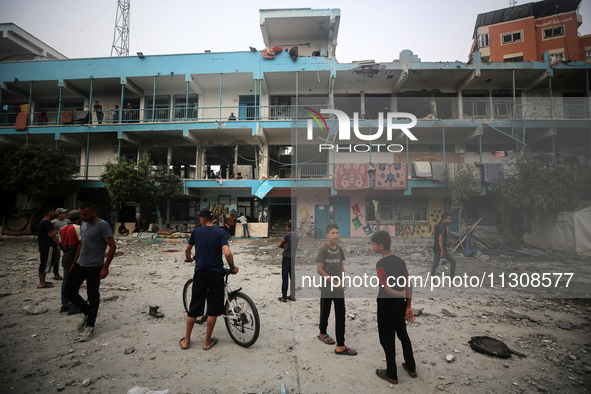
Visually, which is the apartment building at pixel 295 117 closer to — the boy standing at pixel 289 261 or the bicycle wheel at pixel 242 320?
the boy standing at pixel 289 261

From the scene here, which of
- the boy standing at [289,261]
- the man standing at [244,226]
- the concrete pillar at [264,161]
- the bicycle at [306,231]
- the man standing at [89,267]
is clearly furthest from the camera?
the concrete pillar at [264,161]

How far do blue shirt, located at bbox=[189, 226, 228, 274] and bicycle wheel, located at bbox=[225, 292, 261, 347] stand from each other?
0.48m

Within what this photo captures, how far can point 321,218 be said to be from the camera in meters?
10.2

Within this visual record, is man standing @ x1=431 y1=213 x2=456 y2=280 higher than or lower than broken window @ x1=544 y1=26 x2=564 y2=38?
lower

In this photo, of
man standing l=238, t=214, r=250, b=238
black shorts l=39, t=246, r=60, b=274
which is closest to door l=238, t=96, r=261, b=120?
man standing l=238, t=214, r=250, b=238

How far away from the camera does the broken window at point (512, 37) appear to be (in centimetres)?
2141

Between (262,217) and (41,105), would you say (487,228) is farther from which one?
(41,105)

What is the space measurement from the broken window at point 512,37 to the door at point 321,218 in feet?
78.9

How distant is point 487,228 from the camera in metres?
10.4

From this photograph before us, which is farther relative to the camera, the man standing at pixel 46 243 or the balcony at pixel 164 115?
the balcony at pixel 164 115

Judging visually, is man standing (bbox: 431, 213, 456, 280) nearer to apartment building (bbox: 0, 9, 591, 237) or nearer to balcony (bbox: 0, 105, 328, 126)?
apartment building (bbox: 0, 9, 591, 237)

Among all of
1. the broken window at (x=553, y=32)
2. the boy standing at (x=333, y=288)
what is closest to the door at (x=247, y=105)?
the boy standing at (x=333, y=288)

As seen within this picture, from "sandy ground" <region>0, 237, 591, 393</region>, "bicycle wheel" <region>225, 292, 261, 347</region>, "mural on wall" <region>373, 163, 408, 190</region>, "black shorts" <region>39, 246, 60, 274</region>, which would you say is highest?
"mural on wall" <region>373, 163, 408, 190</region>

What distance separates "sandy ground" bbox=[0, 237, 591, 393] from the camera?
2.48 meters
